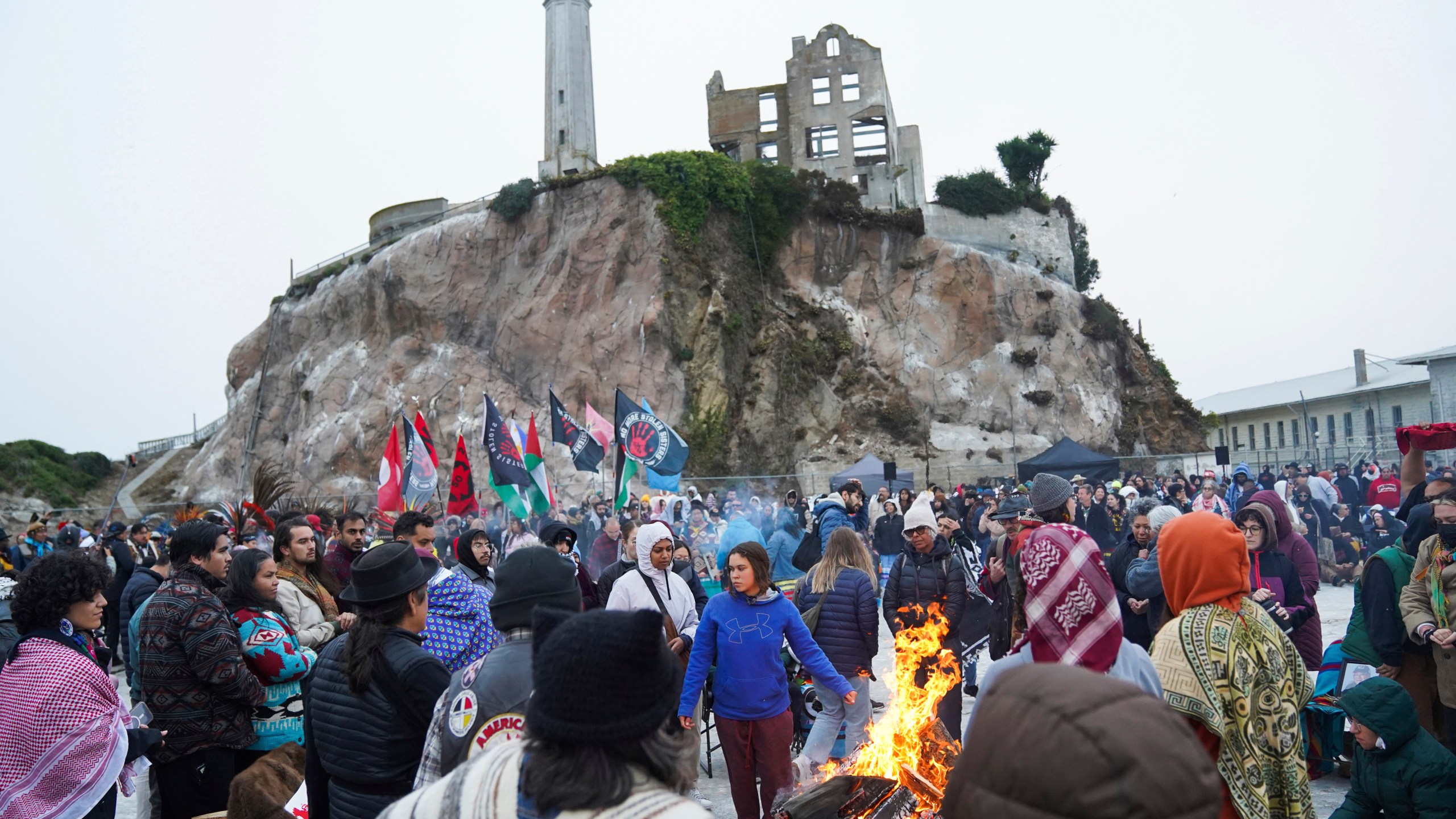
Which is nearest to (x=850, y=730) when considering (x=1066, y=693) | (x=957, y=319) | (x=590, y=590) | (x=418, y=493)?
(x=590, y=590)

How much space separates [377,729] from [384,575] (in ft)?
1.78

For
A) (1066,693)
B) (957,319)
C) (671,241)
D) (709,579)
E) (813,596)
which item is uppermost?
(671,241)

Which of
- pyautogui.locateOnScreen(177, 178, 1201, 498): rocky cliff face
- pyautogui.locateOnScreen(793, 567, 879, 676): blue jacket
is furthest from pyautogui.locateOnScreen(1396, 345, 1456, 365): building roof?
pyautogui.locateOnScreen(793, 567, 879, 676): blue jacket

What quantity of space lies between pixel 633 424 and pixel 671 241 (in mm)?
23063

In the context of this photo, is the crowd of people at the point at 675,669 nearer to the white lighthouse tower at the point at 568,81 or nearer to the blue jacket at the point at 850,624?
the blue jacket at the point at 850,624

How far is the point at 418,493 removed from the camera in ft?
55.7

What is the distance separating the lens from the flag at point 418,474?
1695 cm

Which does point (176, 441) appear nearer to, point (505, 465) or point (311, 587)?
point (505, 465)

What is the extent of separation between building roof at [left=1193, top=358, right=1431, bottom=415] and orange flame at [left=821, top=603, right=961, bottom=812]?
41.7 meters

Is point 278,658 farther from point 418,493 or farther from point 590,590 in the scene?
point 418,493

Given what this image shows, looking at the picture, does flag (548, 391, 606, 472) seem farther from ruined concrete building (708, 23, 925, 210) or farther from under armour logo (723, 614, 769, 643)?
ruined concrete building (708, 23, 925, 210)

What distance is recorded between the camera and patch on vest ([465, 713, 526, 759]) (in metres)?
2.96

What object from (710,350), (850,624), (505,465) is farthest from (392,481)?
(710,350)

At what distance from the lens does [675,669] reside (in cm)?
217
